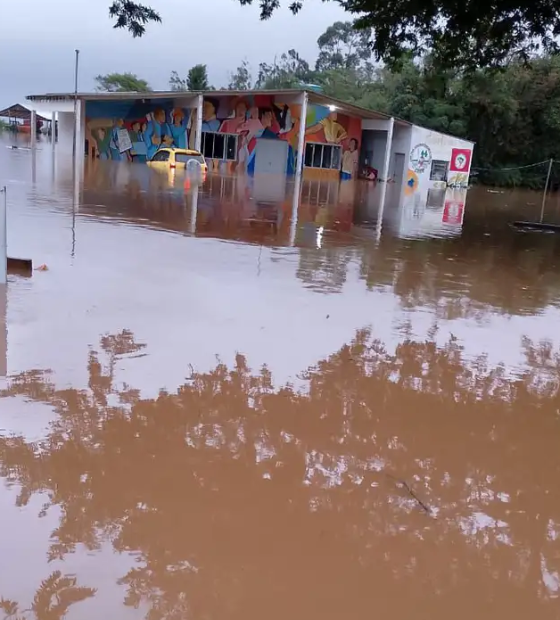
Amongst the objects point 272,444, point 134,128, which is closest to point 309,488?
point 272,444

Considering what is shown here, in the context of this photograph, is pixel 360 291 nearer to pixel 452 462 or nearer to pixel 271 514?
pixel 452 462

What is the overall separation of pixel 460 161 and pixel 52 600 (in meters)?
38.8

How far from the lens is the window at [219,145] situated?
37.4 meters

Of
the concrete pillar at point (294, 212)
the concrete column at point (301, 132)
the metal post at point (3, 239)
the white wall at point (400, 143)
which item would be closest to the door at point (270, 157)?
the concrete column at point (301, 132)

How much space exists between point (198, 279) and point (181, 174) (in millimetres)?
22146

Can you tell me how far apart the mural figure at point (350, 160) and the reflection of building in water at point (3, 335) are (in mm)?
33743

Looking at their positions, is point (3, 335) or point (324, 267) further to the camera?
point (324, 267)

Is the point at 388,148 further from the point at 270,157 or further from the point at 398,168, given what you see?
the point at 270,157

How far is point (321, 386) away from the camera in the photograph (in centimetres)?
533

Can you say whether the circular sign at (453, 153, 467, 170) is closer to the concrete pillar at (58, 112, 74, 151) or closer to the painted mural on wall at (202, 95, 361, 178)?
the painted mural on wall at (202, 95, 361, 178)

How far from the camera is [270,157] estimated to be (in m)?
36.9

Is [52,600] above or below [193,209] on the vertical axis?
below

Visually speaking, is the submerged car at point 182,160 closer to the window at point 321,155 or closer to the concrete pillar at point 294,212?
the concrete pillar at point 294,212

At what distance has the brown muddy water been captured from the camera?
3002 mm
